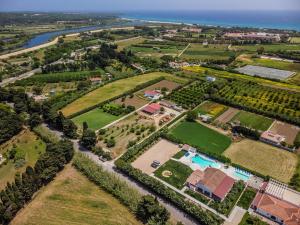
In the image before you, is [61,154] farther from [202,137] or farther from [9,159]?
[202,137]

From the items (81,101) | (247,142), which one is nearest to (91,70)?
(81,101)

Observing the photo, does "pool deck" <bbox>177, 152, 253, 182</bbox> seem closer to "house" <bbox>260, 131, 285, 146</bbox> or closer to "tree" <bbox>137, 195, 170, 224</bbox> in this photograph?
"house" <bbox>260, 131, 285, 146</bbox>

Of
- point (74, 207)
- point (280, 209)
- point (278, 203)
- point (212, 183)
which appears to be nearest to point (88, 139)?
point (74, 207)

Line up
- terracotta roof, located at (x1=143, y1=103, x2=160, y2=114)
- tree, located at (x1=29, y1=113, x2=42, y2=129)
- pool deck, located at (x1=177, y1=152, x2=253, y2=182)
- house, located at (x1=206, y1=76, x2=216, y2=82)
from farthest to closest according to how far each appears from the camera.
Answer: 1. house, located at (x1=206, y1=76, x2=216, y2=82)
2. terracotta roof, located at (x1=143, y1=103, x2=160, y2=114)
3. tree, located at (x1=29, y1=113, x2=42, y2=129)
4. pool deck, located at (x1=177, y1=152, x2=253, y2=182)

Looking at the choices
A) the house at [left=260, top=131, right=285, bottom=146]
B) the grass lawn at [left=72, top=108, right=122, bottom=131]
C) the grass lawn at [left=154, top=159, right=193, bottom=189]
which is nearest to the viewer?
the grass lawn at [left=154, top=159, right=193, bottom=189]

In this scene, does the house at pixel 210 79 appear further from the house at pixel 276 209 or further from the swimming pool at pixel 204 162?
the house at pixel 276 209

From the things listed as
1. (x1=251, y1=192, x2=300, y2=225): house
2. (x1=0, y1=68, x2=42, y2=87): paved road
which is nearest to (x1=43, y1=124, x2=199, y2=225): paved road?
(x1=251, y1=192, x2=300, y2=225): house
